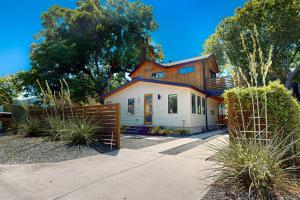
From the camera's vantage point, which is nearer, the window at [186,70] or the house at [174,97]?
the house at [174,97]

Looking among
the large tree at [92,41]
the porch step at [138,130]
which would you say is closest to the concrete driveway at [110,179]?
the porch step at [138,130]

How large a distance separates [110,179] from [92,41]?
21.2 meters

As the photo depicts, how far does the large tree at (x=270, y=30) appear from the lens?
1778 cm

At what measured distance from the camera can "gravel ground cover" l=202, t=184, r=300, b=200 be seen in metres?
2.66

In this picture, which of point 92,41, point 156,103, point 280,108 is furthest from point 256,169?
point 92,41

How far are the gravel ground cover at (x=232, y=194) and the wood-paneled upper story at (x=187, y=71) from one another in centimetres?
1322

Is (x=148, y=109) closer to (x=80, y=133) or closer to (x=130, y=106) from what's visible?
(x=130, y=106)

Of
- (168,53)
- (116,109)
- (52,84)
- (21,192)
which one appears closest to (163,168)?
(21,192)

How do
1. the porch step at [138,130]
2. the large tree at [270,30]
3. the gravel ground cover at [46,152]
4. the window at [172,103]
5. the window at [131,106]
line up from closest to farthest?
1. the gravel ground cover at [46,152]
2. the porch step at [138,130]
3. the window at [172,103]
4. the window at [131,106]
5. the large tree at [270,30]

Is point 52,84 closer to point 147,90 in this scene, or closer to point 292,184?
point 147,90

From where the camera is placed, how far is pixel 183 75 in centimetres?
1683

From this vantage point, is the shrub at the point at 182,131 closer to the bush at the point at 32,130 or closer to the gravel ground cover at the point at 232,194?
the bush at the point at 32,130

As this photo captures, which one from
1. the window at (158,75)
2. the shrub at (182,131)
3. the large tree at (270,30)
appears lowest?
the shrub at (182,131)

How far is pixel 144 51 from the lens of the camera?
2419cm
